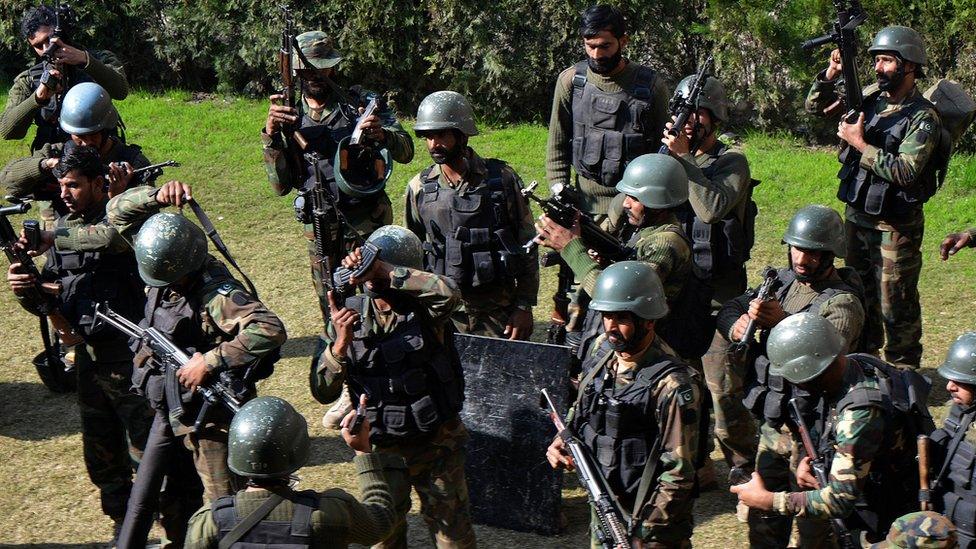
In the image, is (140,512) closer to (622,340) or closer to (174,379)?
(174,379)

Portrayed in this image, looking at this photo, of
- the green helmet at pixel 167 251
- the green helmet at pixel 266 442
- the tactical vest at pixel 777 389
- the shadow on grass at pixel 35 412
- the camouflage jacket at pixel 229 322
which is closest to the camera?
the green helmet at pixel 266 442

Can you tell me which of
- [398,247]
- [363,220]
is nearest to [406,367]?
[398,247]

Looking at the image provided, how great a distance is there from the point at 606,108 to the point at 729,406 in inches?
99.0

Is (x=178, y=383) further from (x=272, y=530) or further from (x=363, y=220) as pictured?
(x=363, y=220)

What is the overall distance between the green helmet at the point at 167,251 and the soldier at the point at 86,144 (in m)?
1.67

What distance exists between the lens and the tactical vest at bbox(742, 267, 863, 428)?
606cm

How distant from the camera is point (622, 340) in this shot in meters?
5.86

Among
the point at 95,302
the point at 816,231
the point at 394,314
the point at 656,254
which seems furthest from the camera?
the point at 95,302

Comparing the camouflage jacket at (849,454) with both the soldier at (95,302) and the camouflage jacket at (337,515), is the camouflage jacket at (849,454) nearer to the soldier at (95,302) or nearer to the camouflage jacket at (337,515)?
the camouflage jacket at (337,515)

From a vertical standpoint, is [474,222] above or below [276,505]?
above

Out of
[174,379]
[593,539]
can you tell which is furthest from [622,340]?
[174,379]

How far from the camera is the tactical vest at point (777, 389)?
19.9ft

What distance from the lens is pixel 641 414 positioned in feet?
18.8

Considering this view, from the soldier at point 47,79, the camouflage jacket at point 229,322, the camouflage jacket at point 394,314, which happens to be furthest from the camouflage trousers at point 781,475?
the soldier at point 47,79
